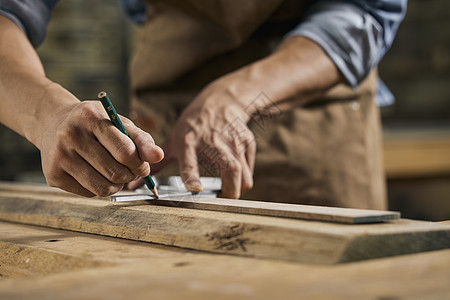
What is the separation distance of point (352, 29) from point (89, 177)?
2.72 feet

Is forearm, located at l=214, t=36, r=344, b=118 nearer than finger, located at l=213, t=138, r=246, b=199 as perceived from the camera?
No

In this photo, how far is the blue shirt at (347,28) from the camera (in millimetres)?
1403

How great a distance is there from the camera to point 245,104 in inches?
51.6

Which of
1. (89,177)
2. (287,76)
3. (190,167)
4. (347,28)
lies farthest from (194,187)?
(347,28)

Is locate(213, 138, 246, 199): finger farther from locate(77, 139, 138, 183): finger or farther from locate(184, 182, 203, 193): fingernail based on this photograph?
locate(77, 139, 138, 183): finger

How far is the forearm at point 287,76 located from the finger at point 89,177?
0.46m

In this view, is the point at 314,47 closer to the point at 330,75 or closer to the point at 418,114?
the point at 330,75

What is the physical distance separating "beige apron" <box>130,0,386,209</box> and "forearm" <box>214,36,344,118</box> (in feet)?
0.51

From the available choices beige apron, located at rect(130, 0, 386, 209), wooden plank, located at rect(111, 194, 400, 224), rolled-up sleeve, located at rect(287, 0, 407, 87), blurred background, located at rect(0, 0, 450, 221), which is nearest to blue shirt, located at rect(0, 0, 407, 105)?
rolled-up sleeve, located at rect(287, 0, 407, 87)

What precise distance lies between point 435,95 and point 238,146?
4210 mm

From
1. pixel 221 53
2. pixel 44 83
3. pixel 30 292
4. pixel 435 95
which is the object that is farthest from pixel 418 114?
pixel 30 292

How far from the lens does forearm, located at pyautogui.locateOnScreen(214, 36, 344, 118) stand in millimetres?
1324

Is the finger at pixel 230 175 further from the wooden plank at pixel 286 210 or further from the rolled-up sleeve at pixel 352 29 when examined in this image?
the rolled-up sleeve at pixel 352 29

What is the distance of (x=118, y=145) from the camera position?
2.82 ft
